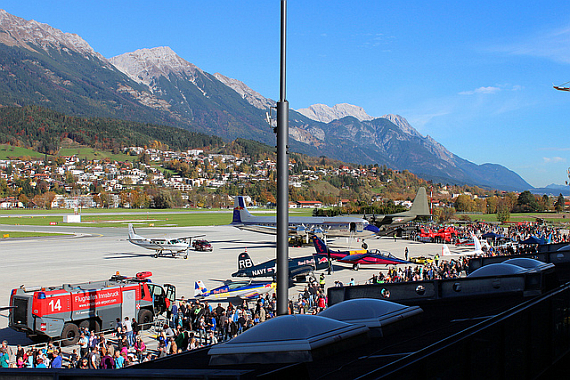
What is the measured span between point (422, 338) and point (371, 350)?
93cm

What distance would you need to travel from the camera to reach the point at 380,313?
6.52 m

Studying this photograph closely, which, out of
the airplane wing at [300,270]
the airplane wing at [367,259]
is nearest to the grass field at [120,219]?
the airplane wing at [367,259]

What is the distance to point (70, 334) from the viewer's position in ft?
60.5

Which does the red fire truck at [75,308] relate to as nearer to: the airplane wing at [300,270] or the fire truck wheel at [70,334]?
the fire truck wheel at [70,334]

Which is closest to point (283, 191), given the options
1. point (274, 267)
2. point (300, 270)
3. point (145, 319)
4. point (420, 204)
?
point (145, 319)

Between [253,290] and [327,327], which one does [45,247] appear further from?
[327,327]

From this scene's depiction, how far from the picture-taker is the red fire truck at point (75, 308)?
17766 millimetres

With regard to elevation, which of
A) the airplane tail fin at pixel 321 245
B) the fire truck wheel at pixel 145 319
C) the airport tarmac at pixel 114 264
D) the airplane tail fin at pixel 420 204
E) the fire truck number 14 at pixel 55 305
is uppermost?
the airplane tail fin at pixel 420 204

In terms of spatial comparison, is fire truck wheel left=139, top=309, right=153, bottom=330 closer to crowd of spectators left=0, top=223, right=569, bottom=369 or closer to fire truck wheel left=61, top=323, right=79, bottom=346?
crowd of spectators left=0, top=223, right=569, bottom=369

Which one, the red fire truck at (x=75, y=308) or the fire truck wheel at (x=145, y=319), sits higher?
the red fire truck at (x=75, y=308)

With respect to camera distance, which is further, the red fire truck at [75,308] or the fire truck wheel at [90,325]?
the fire truck wheel at [90,325]

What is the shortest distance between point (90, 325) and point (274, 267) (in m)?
14.4

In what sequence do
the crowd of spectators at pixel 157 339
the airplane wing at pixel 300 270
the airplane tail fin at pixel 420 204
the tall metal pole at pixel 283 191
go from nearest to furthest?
the tall metal pole at pixel 283 191 < the crowd of spectators at pixel 157 339 < the airplane wing at pixel 300 270 < the airplane tail fin at pixel 420 204

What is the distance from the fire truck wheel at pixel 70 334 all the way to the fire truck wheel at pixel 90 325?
10.6 inches
